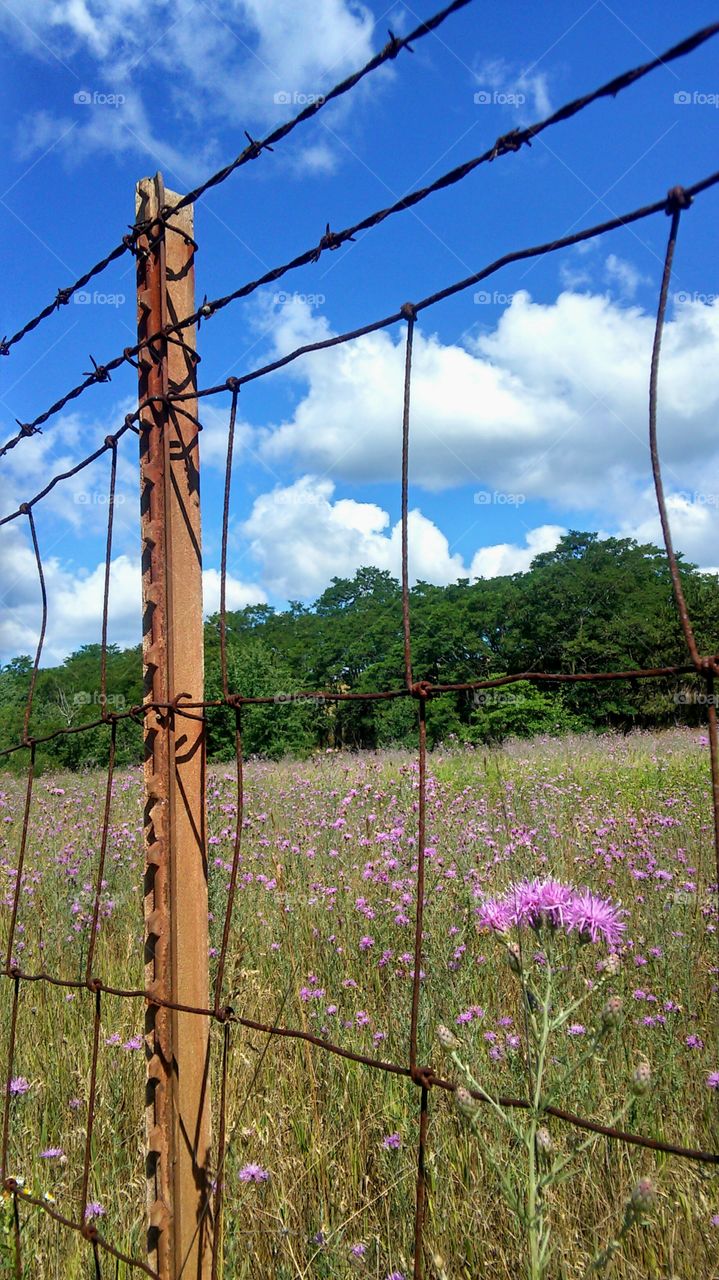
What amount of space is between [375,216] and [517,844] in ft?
9.44

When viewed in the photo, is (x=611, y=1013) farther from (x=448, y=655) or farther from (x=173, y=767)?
(x=448, y=655)

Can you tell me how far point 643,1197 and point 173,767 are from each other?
929 millimetres

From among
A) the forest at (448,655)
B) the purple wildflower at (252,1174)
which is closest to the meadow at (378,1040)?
the purple wildflower at (252,1174)

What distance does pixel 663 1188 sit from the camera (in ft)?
5.46

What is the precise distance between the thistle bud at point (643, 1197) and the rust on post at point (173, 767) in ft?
2.58

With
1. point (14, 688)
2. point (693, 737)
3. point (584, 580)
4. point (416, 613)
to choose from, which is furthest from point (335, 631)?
point (693, 737)

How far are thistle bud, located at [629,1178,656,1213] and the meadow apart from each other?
13 centimetres

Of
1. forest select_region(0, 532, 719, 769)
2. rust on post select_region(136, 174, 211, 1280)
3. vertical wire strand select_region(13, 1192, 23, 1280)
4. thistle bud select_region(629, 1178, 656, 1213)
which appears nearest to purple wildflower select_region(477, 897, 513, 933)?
thistle bud select_region(629, 1178, 656, 1213)

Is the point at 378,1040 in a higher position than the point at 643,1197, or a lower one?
lower

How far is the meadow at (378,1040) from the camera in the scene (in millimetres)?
1605

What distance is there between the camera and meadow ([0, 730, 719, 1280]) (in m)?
1.61

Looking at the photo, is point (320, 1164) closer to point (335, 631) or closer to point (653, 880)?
point (653, 880)

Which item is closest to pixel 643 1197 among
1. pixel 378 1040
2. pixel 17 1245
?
pixel 17 1245

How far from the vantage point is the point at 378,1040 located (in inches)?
94.0
